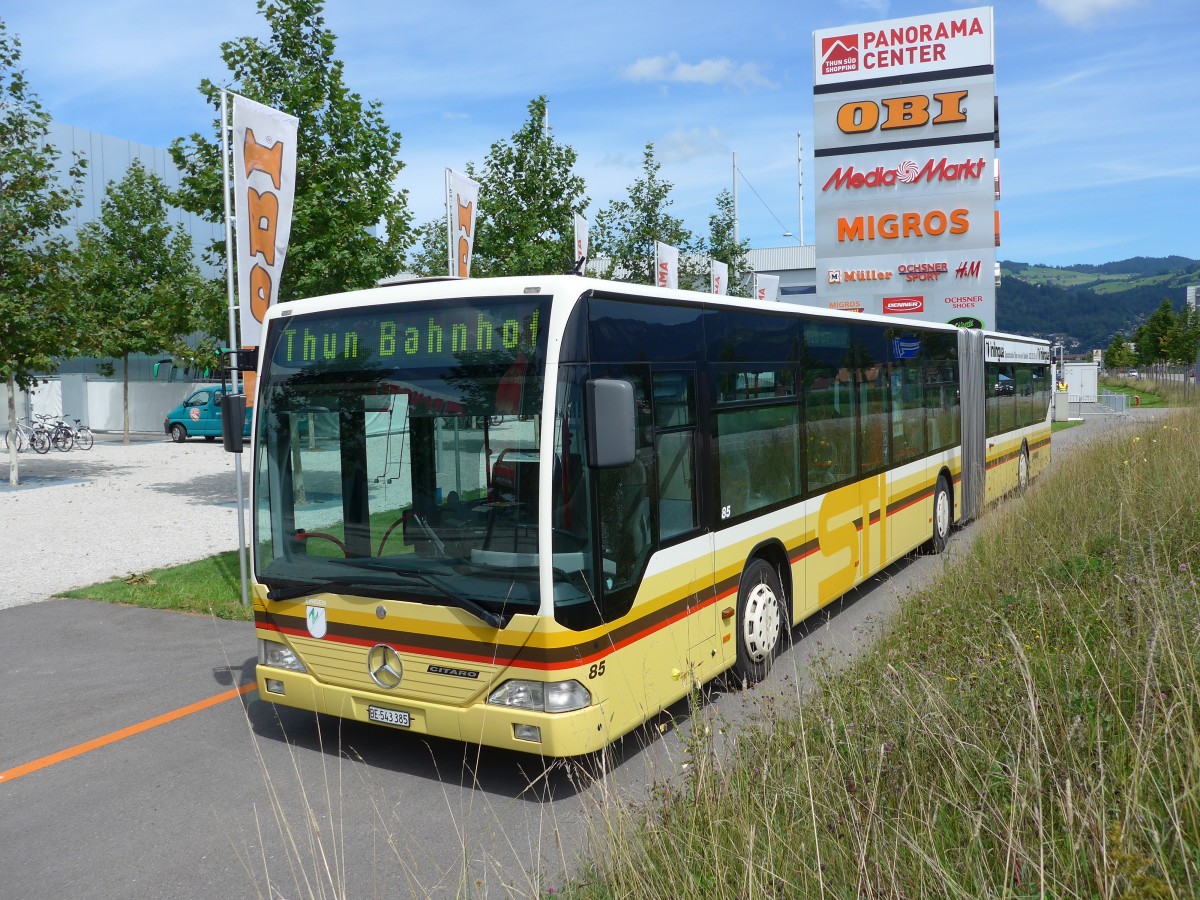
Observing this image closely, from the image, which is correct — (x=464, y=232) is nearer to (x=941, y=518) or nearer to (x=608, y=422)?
(x=941, y=518)

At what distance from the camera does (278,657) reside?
6047 millimetres

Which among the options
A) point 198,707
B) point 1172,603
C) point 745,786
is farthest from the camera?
point 198,707

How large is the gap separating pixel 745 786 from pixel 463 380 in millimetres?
2630

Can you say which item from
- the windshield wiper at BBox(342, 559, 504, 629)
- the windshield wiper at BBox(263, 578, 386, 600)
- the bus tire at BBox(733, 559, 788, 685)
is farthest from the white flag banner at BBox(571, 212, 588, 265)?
the windshield wiper at BBox(342, 559, 504, 629)

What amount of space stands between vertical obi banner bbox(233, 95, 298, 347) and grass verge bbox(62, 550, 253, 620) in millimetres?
2749

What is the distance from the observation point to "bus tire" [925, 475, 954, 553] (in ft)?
38.9

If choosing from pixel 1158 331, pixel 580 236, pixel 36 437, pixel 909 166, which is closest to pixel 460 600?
pixel 580 236

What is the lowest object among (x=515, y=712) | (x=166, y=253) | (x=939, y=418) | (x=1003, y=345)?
(x=515, y=712)

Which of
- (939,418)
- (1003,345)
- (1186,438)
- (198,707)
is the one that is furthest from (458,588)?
(1003,345)

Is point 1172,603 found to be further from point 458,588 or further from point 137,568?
point 137,568

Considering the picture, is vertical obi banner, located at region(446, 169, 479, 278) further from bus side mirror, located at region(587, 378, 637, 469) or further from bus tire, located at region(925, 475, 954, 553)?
bus side mirror, located at region(587, 378, 637, 469)

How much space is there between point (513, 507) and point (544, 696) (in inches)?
37.6

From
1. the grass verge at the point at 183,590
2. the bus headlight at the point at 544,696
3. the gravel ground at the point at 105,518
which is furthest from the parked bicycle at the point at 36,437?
the bus headlight at the point at 544,696

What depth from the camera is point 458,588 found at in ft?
16.9
